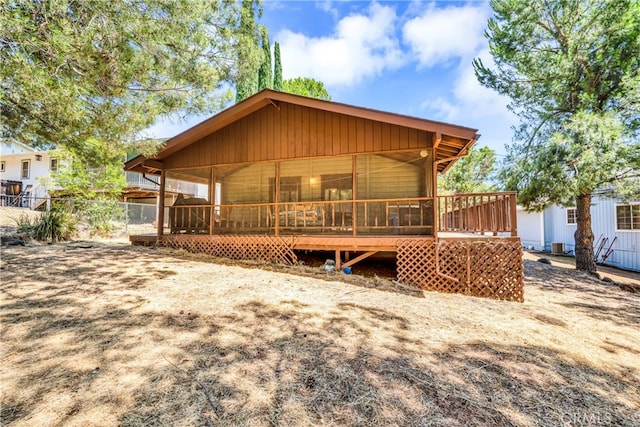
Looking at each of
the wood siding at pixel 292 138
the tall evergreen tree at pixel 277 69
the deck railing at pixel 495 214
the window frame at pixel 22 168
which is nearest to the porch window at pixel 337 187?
the wood siding at pixel 292 138

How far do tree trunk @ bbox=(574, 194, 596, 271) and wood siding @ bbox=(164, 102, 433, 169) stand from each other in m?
6.85

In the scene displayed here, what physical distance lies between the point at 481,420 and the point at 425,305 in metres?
2.95

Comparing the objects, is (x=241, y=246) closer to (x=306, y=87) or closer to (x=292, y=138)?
(x=292, y=138)

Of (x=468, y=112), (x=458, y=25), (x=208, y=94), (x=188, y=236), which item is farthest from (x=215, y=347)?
(x=468, y=112)

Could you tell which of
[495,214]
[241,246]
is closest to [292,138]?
[241,246]

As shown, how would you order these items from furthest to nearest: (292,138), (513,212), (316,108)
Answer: (292,138)
(316,108)
(513,212)

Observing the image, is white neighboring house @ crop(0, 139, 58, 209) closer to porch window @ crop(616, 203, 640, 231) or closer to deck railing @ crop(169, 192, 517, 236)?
deck railing @ crop(169, 192, 517, 236)

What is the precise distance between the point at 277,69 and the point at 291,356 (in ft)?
74.6

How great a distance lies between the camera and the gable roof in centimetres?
640

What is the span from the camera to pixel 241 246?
8.26m

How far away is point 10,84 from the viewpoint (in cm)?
400

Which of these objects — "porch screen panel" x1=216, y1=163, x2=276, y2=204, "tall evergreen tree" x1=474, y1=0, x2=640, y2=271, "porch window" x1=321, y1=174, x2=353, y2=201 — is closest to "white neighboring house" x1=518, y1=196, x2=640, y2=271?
"tall evergreen tree" x1=474, y1=0, x2=640, y2=271

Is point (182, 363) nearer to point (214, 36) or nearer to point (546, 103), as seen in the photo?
point (214, 36)

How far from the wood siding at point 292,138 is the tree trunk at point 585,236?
22.5 feet
